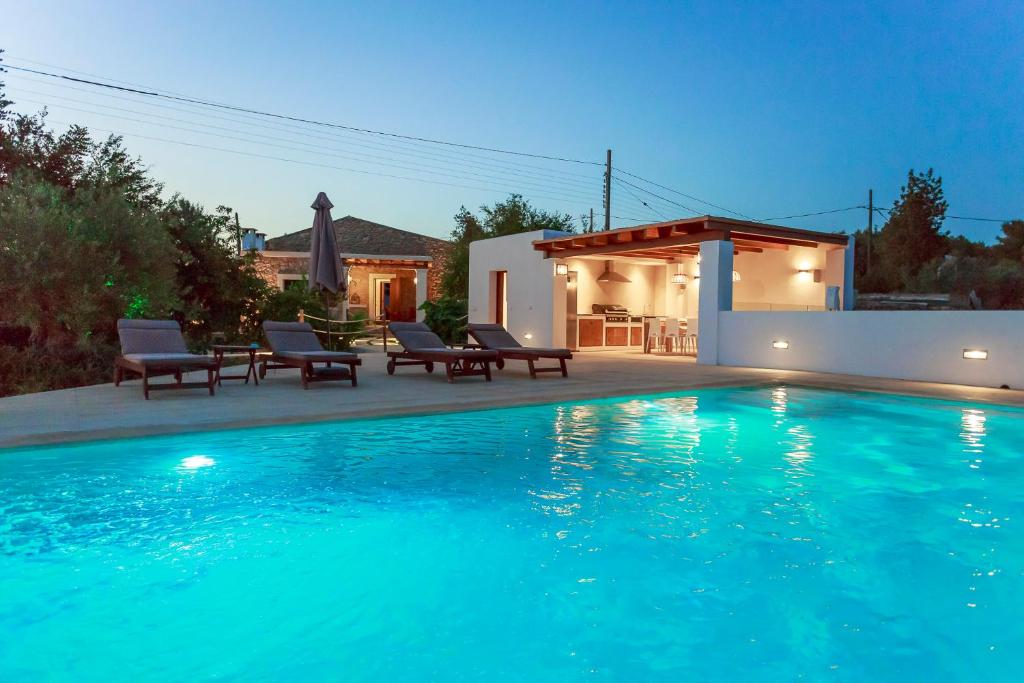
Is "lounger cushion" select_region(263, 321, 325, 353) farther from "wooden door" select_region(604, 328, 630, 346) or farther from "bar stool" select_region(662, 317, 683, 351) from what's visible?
"wooden door" select_region(604, 328, 630, 346)

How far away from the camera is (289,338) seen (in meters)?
9.84

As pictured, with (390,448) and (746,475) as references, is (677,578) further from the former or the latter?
(390,448)

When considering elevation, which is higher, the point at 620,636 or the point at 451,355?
the point at 451,355

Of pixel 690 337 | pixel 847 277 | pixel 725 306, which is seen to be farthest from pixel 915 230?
pixel 725 306

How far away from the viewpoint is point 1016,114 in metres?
38.2

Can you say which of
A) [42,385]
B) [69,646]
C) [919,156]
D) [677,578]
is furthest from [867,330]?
[919,156]

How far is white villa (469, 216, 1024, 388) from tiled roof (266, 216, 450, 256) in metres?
6.93

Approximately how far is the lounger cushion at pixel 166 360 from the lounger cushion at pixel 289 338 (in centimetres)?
135

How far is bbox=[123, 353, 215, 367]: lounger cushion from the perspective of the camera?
769 centimetres

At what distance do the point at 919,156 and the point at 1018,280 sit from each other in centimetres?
2284

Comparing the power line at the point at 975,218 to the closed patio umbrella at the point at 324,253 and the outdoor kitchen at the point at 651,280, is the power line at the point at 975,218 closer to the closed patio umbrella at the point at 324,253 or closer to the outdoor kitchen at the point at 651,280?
the outdoor kitchen at the point at 651,280

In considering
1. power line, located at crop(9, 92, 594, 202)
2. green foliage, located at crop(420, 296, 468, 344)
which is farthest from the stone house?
green foliage, located at crop(420, 296, 468, 344)

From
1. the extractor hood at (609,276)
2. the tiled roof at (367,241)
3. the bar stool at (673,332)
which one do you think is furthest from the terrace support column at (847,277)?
the tiled roof at (367,241)

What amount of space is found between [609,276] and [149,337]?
456 inches
